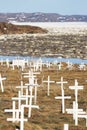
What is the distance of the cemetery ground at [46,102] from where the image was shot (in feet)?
76.9

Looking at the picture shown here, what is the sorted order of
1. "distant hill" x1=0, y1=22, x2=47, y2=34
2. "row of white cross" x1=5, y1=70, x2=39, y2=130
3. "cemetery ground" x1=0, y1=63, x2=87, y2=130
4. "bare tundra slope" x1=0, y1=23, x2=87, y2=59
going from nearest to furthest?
1. "row of white cross" x1=5, y1=70, x2=39, y2=130
2. "cemetery ground" x1=0, y1=63, x2=87, y2=130
3. "bare tundra slope" x1=0, y1=23, x2=87, y2=59
4. "distant hill" x1=0, y1=22, x2=47, y2=34

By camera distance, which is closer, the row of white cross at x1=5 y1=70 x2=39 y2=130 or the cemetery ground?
the row of white cross at x1=5 y1=70 x2=39 y2=130

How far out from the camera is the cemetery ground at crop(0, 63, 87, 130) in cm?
2344

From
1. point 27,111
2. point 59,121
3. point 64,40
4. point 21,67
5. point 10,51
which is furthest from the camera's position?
point 64,40

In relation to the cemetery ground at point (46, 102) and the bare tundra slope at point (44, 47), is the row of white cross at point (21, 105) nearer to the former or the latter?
the cemetery ground at point (46, 102)

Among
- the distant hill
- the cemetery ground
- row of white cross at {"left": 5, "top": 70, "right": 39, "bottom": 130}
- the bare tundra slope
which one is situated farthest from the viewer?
the distant hill

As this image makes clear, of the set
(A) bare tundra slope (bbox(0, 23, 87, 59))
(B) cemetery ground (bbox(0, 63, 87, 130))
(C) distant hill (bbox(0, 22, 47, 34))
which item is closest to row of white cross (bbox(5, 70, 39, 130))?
(B) cemetery ground (bbox(0, 63, 87, 130))

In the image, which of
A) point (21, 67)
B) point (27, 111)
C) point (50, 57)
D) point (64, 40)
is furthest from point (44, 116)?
point (64, 40)

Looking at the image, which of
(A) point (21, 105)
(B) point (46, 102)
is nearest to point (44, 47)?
(B) point (46, 102)

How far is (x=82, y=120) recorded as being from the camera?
2541 cm

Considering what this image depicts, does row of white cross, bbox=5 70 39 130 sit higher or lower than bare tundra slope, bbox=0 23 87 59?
higher

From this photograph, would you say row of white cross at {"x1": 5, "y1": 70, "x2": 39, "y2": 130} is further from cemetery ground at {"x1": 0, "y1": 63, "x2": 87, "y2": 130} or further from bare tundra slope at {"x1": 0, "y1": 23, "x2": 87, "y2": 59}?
bare tundra slope at {"x1": 0, "y1": 23, "x2": 87, "y2": 59}

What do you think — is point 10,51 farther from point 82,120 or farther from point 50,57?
point 82,120

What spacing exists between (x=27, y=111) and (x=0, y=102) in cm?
324
